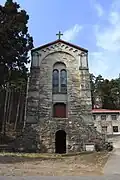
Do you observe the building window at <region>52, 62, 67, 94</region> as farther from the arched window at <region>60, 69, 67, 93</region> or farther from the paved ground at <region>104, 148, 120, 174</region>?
the paved ground at <region>104, 148, 120, 174</region>

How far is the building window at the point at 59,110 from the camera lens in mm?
25203

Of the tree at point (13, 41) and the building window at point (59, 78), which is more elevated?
the tree at point (13, 41)

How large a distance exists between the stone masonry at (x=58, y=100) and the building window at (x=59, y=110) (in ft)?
1.46

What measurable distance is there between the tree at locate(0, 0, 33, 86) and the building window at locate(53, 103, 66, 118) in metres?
5.46

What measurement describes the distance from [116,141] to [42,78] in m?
13.9

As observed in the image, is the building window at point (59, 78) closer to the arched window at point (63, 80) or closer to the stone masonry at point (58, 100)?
the arched window at point (63, 80)

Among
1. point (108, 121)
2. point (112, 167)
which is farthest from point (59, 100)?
point (108, 121)

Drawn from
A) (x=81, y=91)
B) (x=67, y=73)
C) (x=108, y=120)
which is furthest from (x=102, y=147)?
(x=108, y=120)

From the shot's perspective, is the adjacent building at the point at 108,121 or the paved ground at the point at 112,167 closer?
the paved ground at the point at 112,167

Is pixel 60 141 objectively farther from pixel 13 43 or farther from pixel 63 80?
pixel 13 43

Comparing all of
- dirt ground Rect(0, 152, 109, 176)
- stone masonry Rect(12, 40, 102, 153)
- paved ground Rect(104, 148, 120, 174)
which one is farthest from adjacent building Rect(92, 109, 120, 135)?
dirt ground Rect(0, 152, 109, 176)

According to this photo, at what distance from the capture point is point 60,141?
2514cm

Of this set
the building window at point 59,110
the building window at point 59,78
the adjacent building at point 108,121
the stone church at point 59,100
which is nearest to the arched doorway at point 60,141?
the stone church at point 59,100

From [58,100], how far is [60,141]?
4009 millimetres
